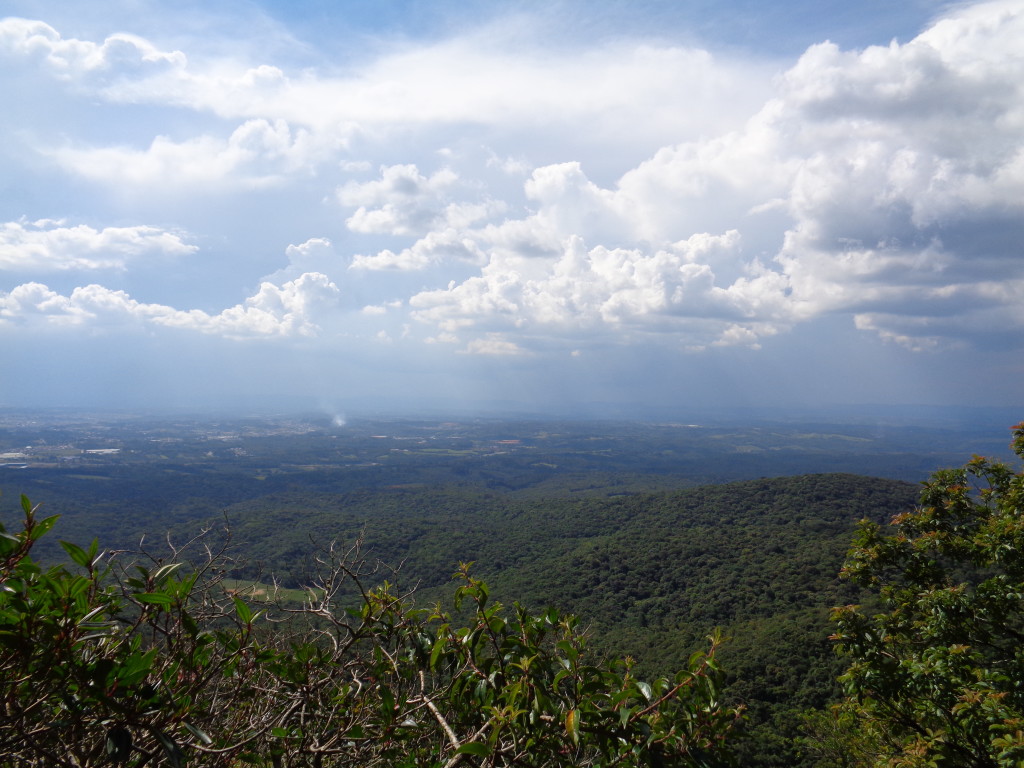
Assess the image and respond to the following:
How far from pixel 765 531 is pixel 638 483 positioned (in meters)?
60.9

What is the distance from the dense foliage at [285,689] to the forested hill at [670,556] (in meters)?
12.4

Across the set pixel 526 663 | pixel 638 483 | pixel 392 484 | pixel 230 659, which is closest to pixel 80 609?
pixel 230 659

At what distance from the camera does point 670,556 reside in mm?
51562

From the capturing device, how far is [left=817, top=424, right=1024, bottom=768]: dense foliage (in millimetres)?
5109

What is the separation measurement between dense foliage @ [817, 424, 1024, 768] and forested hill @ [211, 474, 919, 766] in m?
12.2

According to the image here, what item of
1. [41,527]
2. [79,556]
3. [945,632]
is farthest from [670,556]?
[41,527]

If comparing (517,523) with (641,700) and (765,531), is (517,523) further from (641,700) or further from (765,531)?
(641,700)

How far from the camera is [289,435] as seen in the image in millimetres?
181125

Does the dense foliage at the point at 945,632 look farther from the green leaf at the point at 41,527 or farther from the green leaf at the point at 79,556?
the green leaf at the point at 41,527

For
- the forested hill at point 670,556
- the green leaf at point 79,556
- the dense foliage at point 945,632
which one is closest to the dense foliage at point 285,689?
the green leaf at point 79,556

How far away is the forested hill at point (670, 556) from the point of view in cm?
2588

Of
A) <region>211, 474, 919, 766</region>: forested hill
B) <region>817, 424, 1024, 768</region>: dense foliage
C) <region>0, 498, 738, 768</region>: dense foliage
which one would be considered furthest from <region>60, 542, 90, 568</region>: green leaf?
<region>211, 474, 919, 766</region>: forested hill

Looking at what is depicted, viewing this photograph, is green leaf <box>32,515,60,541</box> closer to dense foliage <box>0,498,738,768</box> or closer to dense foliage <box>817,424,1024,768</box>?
dense foliage <box>0,498,738,768</box>

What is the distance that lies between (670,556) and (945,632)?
48.4 m
